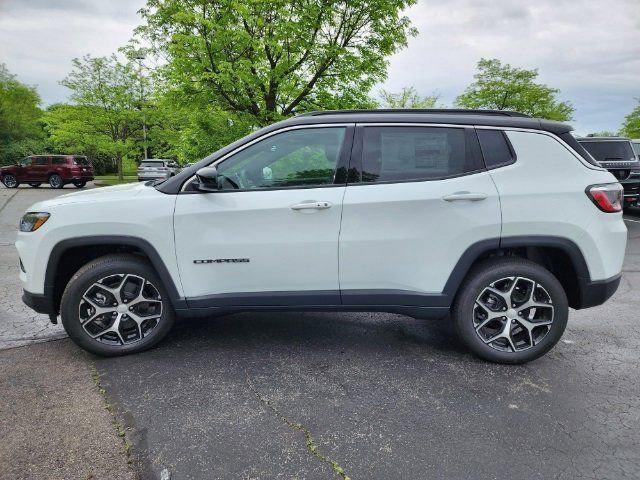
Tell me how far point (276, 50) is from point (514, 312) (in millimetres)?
9100

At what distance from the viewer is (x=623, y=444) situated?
2311mm

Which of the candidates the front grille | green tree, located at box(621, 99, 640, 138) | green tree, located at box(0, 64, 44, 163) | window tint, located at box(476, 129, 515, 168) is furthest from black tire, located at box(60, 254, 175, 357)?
green tree, located at box(621, 99, 640, 138)

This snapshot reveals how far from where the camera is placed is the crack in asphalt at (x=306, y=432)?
6.97 ft

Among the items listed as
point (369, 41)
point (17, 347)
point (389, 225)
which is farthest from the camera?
point (369, 41)

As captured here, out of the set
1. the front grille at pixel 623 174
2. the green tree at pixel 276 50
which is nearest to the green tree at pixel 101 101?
the green tree at pixel 276 50

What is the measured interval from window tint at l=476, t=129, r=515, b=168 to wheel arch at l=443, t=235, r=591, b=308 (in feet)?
1.85

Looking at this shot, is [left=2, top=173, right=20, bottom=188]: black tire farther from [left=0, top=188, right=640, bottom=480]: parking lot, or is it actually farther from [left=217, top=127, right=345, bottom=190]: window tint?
[left=217, top=127, right=345, bottom=190]: window tint

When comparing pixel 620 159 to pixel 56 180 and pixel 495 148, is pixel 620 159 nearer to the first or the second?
pixel 495 148

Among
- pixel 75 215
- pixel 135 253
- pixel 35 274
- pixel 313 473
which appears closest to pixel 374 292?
pixel 313 473

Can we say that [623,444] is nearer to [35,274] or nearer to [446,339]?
[446,339]

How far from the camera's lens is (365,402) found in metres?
2.71

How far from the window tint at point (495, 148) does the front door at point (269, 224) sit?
999 mm

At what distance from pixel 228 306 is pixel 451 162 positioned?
6.53 feet

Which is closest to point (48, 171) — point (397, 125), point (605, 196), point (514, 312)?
point (397, 125)
